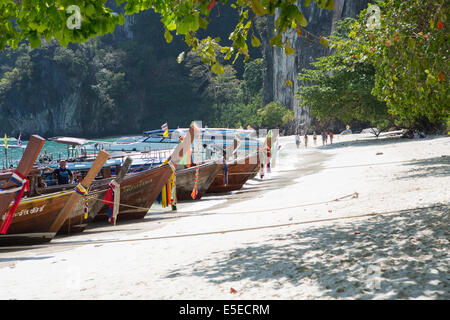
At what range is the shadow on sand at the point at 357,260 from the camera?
401cm

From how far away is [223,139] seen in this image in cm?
5338

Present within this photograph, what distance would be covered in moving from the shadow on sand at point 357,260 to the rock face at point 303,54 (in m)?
51.8

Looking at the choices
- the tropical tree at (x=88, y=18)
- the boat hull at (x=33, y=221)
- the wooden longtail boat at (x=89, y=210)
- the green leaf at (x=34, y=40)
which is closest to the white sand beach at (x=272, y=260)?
the boat hull at (x=33, y=221)

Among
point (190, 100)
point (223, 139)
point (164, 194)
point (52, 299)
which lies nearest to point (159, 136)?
point (223, 139)

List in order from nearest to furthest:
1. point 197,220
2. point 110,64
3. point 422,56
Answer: point 422,56, point 197,220, point 110,64

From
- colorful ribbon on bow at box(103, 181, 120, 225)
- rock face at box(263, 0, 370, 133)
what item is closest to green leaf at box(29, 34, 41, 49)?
colorful ribbon on bow at box(103, 181, 120, 225)

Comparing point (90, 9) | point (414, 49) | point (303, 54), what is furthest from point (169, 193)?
point (303, 54)

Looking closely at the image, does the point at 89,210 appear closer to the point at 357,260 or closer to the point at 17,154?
the point at 357,260

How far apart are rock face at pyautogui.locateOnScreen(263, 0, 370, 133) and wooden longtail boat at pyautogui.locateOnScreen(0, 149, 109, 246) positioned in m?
49.2

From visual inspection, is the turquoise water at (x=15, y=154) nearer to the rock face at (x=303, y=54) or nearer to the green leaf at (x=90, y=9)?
the green leaf at (x=90, y=9)

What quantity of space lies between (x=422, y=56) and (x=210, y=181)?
10.7m

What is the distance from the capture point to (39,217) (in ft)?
31.4

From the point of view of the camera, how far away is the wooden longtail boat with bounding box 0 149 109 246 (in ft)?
30.8

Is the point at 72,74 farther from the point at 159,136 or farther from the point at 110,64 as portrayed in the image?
the point at 159,136
